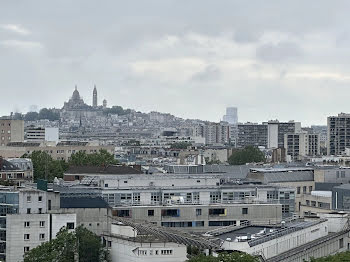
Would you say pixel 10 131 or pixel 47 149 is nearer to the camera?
pixel 47 149

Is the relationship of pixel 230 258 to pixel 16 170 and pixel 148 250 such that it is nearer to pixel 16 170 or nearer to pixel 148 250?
pixel 148 250

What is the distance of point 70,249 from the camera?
5688cm

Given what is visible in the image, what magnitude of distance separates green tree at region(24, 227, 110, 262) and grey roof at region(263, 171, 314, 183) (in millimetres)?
41410

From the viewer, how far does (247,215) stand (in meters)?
72.6

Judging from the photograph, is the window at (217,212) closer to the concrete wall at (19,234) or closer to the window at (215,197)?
the window at (215,197)

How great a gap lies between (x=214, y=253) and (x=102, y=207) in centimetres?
1251

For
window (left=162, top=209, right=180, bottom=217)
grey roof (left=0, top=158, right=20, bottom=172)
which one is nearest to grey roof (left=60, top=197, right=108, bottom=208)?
window (left=162, top=209, right=180, bottom=217)

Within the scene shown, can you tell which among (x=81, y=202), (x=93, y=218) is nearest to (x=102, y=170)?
(x=81, y=202)

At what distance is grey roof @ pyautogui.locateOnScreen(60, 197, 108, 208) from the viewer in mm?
64875

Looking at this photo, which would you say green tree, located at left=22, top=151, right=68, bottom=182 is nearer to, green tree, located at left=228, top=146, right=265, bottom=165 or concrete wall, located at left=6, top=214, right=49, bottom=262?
concrete wall, located at left=6, top=214, right=49, bottom=262

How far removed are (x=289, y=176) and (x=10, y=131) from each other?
97.0m

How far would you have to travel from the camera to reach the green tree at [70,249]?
55406mm

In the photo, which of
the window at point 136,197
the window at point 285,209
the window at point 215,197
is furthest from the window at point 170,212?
the window at point 285,209

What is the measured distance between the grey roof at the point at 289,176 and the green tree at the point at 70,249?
41410 millimetres
